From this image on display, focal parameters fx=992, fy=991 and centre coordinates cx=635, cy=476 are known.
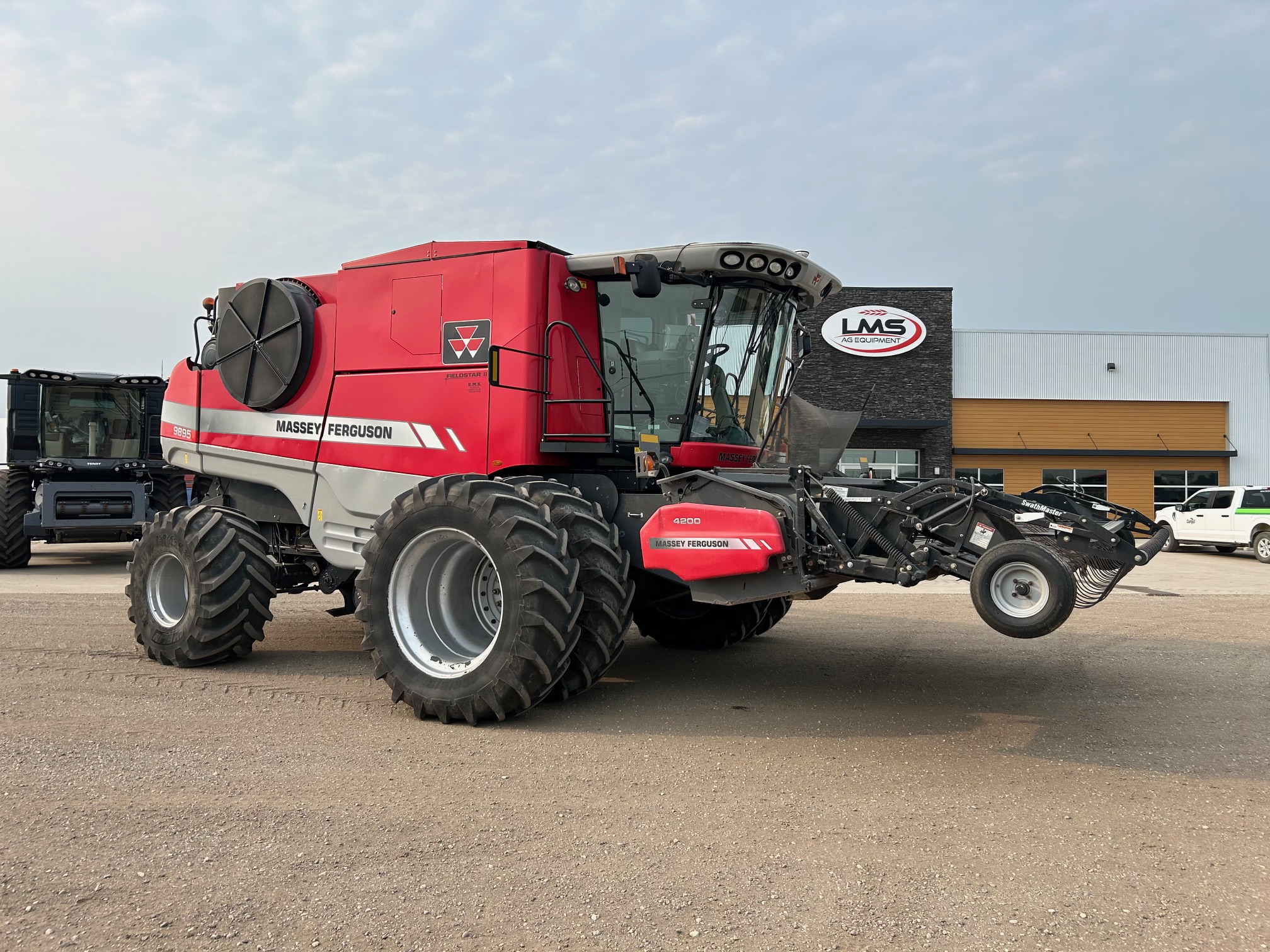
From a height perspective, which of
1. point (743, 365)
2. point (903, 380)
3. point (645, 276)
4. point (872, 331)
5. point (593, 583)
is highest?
point (872, 331)

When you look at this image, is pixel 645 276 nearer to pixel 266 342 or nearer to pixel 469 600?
pixel 469 600

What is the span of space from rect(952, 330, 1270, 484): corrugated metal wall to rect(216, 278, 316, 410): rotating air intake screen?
91.9 ft

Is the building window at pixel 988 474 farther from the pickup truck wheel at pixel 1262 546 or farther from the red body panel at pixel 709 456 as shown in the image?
the red body panel at pixel 709 456

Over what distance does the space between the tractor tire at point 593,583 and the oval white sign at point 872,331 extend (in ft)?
88.1

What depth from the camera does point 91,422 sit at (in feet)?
55.2

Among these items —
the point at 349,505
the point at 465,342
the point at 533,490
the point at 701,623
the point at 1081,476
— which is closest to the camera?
the point at 533,490

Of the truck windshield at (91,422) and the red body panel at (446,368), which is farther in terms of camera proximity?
the truck windshield at (91,422)

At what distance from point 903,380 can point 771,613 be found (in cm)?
2487

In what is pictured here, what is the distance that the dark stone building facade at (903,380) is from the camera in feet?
104

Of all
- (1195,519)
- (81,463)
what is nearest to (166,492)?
(81,463)

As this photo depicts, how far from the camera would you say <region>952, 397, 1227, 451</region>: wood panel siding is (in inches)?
1281

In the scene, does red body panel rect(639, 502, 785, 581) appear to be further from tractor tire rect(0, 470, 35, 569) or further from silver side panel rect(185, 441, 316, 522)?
tractor tire rect(0, 470, 35, 569)

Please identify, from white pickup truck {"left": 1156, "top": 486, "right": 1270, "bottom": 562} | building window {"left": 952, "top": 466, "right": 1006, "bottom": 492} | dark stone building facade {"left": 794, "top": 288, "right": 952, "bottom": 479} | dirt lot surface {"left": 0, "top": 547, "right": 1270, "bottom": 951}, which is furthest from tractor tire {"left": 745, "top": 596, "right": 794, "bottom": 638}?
building window {"left": 952, "top": 466, "right": 1006, "bottom": 492}

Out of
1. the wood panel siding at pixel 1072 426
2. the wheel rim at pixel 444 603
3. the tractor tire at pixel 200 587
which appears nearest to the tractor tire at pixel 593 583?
the wheel rim at pixel 444 603
